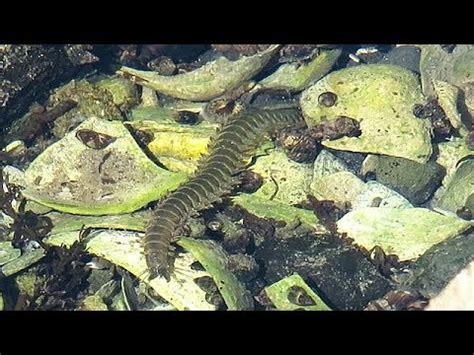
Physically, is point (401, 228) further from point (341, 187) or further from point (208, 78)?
point (208, 78)

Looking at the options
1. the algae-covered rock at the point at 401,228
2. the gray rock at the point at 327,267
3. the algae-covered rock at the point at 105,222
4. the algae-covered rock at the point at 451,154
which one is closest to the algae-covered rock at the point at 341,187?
the algae-covered rock at the point at 401,228

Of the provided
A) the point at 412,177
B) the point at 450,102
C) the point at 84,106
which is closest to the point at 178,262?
the point at 84,106

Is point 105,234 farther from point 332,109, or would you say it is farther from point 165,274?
point 332,109

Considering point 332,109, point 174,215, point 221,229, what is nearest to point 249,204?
point 221,229

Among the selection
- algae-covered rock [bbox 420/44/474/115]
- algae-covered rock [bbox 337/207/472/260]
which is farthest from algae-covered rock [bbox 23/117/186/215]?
algae-covered rock [bbox 420/44/474/115]

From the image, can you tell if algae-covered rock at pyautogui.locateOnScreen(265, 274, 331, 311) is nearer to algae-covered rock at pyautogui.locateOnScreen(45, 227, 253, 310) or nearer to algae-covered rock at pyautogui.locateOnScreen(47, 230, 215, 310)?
algae-covered rock at pyautogui.locateOnScreen(45, 227, 253, 310)

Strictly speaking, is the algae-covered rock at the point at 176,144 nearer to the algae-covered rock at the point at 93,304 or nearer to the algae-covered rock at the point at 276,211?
the algae-covered rock at the point at 276,211

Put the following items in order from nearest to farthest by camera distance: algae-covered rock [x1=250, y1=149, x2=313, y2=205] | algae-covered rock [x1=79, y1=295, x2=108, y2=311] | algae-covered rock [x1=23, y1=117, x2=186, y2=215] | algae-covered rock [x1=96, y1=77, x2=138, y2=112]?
algae-covered rock [x1=79, y1=295, x2=108, y2=311], algae-covered rock [x1=23, y1=117, x2=186, y2=215], algae-covered rock [x1=250, y1=149, x2=313, y2=205], algae-covered rock [x1=96, y1=77, x2=138, y2=112]
